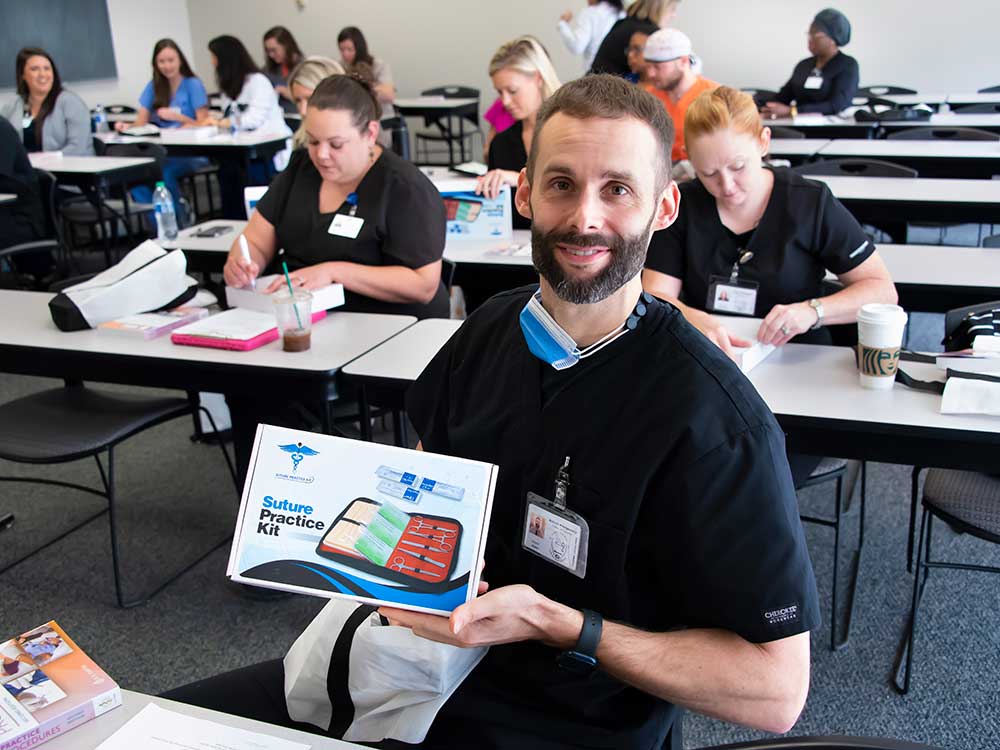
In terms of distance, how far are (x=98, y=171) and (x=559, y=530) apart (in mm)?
4886

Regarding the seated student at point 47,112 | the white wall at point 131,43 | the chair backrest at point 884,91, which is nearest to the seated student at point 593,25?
the chair backrest at point 884,91

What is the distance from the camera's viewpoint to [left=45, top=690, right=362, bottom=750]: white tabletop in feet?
3.16

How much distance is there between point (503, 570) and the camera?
1222mm

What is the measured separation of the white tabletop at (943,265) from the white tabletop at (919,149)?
5.85ft

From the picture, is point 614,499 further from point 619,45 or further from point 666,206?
point 619,45

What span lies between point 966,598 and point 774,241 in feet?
3.58

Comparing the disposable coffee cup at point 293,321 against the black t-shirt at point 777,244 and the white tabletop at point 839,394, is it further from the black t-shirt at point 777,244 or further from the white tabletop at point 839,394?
the white tabletop at point 839,394

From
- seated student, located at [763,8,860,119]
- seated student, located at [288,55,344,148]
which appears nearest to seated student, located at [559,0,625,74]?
seated student, located at [763,8,860,119]

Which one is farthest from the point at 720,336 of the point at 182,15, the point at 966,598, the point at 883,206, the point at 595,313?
the point at 182,15

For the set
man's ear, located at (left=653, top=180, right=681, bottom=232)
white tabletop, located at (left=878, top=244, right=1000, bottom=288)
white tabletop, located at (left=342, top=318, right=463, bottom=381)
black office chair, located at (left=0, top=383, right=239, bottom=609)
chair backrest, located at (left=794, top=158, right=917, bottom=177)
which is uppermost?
man's ear, located at (left=653, top=180, right=681, bottom=232)

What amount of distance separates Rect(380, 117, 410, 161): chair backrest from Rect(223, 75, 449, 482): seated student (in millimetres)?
3459

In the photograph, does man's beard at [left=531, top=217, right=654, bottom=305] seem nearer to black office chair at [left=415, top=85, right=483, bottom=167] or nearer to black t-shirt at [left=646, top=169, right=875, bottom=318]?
black t-shirt at [left=646, top=169, right=875, bottom=318]

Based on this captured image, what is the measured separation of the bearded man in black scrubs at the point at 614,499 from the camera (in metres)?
1.01

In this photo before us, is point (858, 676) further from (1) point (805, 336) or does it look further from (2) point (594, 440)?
(2) point (594, 440)
